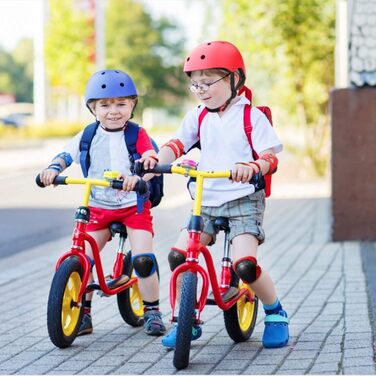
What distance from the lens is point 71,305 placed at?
245 inches

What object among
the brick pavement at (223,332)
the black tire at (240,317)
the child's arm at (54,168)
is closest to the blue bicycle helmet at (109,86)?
the child's arm at (54,168)

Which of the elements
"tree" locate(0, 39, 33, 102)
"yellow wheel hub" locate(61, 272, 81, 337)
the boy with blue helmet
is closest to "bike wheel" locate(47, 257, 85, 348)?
"yellow wheel hub" locate(61, 272, 81, 337)

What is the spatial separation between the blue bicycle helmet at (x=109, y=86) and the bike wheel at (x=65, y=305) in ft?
2.99

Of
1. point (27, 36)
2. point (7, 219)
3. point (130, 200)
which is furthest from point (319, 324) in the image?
point (27, 36)

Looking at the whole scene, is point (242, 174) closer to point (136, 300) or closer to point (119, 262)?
point (119, 262)

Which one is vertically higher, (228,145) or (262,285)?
(228,145)

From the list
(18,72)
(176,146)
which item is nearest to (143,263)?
(176,146)

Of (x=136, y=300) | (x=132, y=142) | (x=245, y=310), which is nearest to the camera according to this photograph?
(x=245, y=310)

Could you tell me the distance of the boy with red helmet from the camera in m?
5.97

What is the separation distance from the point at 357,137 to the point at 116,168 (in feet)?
16.4

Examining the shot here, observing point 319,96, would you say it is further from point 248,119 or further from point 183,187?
point 248,119

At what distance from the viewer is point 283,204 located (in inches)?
647

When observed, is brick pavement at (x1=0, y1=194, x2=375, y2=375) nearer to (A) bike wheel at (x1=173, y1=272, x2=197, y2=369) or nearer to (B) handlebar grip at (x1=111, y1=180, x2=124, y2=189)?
(A) bike wheel at (x1=173, y1=272, x2=197, y2=369)

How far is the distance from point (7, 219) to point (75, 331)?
30.2 ft
